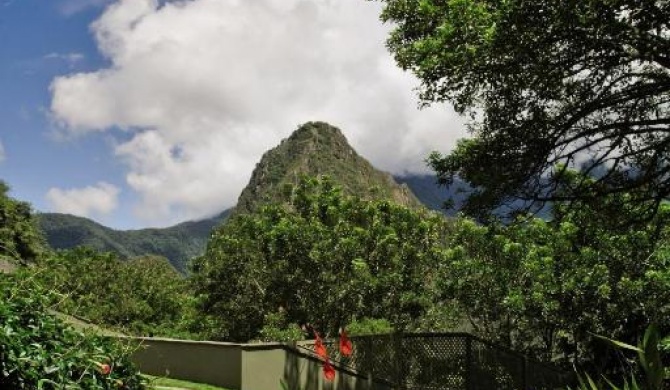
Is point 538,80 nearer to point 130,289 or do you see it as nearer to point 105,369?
point 105,369

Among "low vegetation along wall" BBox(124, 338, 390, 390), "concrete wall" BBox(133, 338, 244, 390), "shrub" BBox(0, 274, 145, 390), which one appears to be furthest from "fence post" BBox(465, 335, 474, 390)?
"shrub" BBox(0, 274, 145, 390)

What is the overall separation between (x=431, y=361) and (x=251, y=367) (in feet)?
13.6

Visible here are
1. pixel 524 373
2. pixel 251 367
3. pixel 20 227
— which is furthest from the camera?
pixel 20 227

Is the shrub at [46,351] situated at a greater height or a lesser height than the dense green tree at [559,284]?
lesser

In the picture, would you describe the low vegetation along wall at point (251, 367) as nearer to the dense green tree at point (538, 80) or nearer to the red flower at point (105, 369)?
the dense green tree at point (538, 80)

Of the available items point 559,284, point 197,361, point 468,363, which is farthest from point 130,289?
point 468,363

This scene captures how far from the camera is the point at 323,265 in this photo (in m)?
30.1

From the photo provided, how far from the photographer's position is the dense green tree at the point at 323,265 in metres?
30.1

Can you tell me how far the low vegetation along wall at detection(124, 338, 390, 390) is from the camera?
1259 cm

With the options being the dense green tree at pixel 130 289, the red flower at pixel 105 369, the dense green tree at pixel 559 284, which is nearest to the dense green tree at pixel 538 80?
the red flower at pixel 105 369

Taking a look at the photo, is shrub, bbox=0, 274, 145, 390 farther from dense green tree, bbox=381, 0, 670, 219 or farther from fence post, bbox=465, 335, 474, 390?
fence post, bbox=465, 335, 474, 390

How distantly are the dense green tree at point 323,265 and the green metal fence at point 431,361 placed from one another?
47.5 feet

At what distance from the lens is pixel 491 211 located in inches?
477

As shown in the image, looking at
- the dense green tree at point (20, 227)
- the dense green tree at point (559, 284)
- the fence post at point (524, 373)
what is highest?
the dense green tree at point (20, 227)
